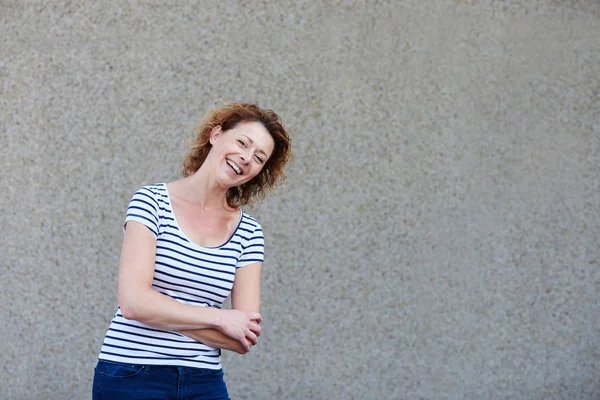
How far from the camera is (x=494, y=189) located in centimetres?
438

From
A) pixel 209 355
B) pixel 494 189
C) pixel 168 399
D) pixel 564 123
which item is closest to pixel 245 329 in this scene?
pixel 209 355

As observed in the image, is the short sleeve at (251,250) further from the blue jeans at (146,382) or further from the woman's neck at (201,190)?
the blue jeans at (146,382)

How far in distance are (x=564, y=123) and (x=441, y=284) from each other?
3.93 feet

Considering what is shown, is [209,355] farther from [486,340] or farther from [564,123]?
[564,123]

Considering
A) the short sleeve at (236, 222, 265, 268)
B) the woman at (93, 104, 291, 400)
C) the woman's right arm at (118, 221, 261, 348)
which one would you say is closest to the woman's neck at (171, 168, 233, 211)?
the woman at (93, 104, 291, 400)

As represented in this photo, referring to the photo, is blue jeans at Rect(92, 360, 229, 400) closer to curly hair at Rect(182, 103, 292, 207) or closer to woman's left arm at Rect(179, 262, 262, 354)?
woman's left arm at Rect(179, 262, 262, 354)

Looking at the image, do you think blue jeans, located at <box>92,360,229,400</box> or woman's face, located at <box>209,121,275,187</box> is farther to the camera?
woman's face, located at <box>209,121,275,187</box>

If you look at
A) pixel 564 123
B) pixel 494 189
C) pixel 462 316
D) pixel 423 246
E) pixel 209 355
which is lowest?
pixel 209 355

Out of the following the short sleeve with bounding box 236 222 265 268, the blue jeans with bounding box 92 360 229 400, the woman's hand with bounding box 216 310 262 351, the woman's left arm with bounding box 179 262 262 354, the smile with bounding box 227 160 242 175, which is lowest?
the blue jeans with bounding box 92 360 229 400

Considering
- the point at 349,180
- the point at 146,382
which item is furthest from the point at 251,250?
the point at 349,180

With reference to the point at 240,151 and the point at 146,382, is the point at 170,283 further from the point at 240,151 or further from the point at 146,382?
the point at 240,151

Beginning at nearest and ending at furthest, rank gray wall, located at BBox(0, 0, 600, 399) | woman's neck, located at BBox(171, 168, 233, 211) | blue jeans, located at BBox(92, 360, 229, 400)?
blue jeans, located at BBox(92, 360, 229, 400)
woman's neck, located at BBox(171, 168, 233, 211)
gray wall, located at BBox(0, 0, 600, 399)

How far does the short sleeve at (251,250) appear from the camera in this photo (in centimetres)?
227

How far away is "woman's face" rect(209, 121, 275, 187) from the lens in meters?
2.29
